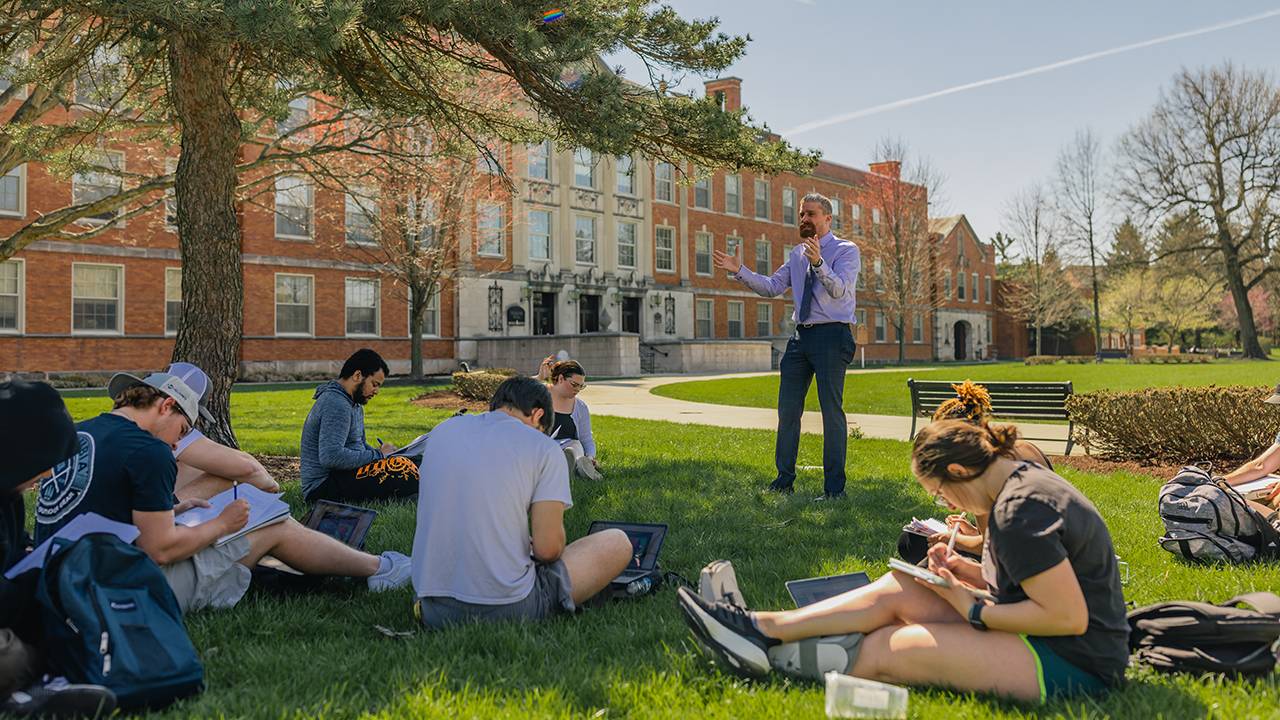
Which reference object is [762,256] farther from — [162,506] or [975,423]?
[162,506]

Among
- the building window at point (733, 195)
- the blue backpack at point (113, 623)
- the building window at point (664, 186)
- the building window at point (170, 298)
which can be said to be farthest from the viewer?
the building window at point (733, 195)

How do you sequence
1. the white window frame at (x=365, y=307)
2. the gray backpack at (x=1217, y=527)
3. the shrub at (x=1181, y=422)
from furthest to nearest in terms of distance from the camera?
the white window frame at (x=365, y=307), the shrub at (x=1181, y=422), the gray backpack at (x=1217, y=527)

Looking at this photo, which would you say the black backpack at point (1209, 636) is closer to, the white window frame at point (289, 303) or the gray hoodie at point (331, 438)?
the gray hoodie at point (331, 438)

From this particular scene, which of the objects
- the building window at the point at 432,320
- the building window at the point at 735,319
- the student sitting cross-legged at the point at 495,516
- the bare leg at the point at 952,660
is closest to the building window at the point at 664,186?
the building window at the point at 735,319

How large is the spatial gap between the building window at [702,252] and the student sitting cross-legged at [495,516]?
1476 inches

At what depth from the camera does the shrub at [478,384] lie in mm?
17141

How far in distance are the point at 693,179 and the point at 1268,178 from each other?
42255 millimetres

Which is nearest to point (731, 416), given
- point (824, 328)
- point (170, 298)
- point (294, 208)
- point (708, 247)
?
point (824, 328)

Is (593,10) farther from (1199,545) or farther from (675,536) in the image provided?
(1199,545)

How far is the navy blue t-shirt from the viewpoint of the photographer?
3160mm

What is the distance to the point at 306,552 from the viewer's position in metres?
4.14

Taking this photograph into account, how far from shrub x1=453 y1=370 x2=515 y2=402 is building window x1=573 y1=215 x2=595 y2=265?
17.8m

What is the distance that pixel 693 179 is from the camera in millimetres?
8578

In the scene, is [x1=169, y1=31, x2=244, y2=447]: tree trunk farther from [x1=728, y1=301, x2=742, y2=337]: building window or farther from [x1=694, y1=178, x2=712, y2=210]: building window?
[x1=728, y1=301, x2=742, y2=337]: building window
